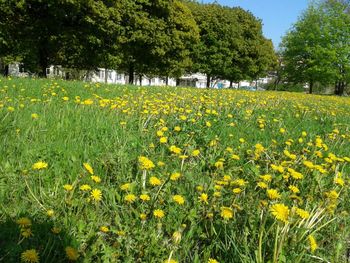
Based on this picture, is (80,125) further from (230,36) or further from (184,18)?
(230,36)

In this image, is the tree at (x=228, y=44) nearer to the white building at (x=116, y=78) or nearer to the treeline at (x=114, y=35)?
the treeline at (x=114, y=35)

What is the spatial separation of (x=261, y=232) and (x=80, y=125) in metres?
2.77

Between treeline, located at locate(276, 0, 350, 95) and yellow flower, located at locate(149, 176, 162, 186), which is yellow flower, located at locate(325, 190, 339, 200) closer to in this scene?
yellow flower, located at locate(149, 176, 162, 186)

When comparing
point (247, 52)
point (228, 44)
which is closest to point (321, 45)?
point (247, 52)

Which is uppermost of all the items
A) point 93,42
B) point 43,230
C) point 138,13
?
point 138,13

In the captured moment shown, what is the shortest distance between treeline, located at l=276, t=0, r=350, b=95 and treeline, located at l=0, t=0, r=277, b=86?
10.1 metres

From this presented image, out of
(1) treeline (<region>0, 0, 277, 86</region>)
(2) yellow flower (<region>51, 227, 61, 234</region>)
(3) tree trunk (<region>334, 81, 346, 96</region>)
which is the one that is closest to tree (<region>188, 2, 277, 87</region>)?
(1) treeline (<region>0, 0, 277, 86</region>)

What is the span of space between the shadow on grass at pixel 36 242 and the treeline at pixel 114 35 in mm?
20113

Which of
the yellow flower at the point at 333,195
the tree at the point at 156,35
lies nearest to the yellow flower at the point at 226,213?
the yellow flower at the point at 333,195

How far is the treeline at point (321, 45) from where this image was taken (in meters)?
41.3

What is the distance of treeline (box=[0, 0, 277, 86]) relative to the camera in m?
21.5

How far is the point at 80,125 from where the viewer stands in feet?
14.0

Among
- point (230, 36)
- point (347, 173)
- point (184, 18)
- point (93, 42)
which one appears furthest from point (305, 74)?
point (347, 173)

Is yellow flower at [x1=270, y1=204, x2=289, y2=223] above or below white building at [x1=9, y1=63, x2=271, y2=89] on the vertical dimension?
below
